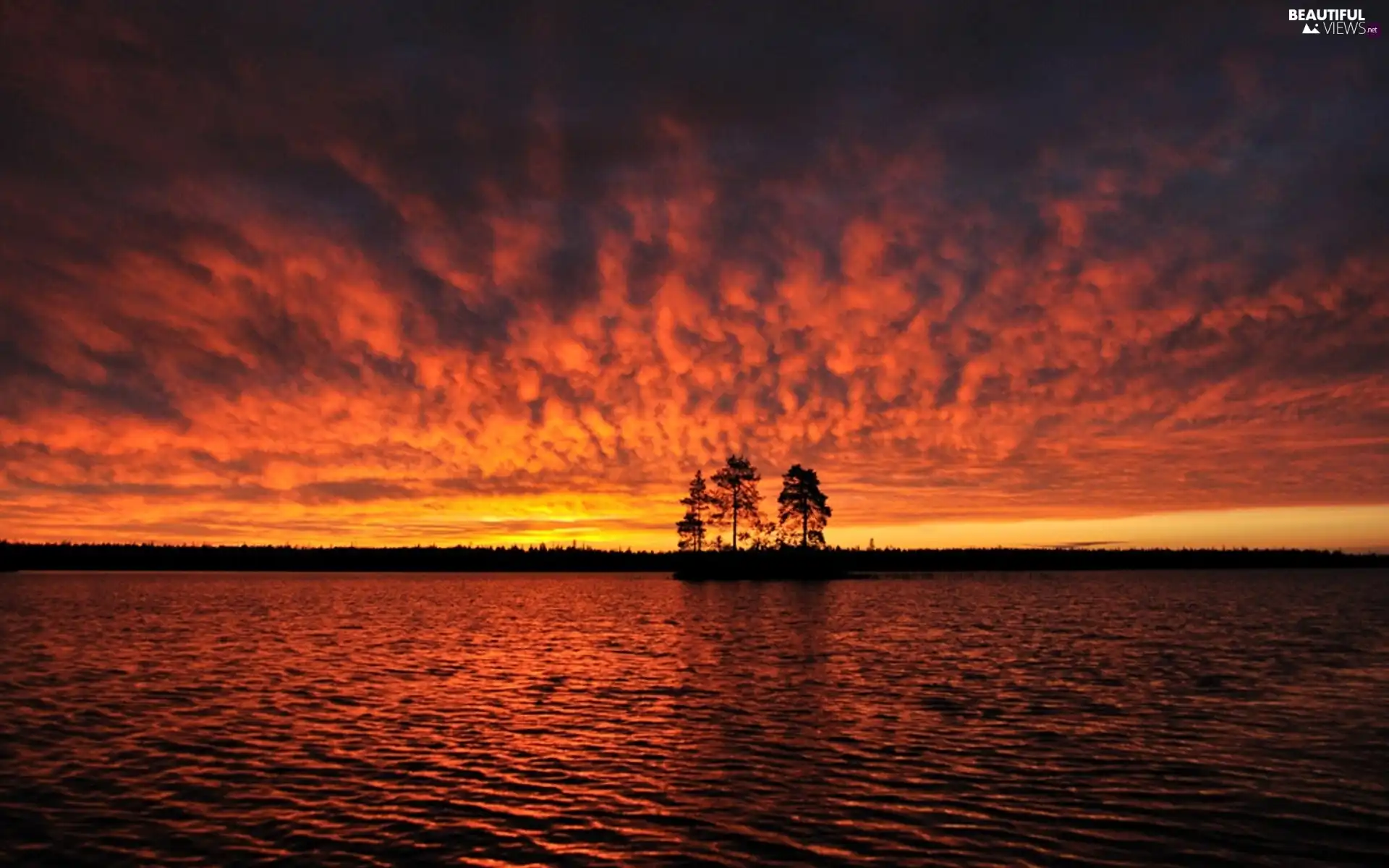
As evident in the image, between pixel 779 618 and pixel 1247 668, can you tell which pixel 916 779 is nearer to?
pixel 1247 668

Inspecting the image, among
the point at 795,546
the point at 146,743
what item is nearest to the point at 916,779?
the point at 146,743

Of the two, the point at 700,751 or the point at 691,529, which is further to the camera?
the point at 691,529

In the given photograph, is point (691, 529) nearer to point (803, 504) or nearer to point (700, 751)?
point (803, 504)

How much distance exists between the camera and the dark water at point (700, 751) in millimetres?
→ 17703

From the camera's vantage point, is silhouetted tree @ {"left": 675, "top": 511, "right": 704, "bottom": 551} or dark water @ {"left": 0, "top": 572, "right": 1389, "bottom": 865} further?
silhouetted tree @ {"left": 675, "top": 511, "right": 704, "bottom": 551}

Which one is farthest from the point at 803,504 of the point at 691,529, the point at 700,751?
the point at 700,751

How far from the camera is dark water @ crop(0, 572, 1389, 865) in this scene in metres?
17.7

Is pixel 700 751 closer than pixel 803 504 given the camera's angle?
Yes

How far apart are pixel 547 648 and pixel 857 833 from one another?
39968mm

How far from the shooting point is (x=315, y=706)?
109 ft

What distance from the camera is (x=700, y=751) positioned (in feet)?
84.5

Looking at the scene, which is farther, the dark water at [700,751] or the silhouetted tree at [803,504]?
the silhouetted tree at [803,504]

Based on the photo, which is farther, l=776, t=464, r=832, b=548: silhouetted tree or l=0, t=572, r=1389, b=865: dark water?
l=776, t=464, r=832, b=548: silhouetted tree

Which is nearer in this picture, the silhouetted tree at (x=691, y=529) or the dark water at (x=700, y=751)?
the dark water at (x=700, y=751)
